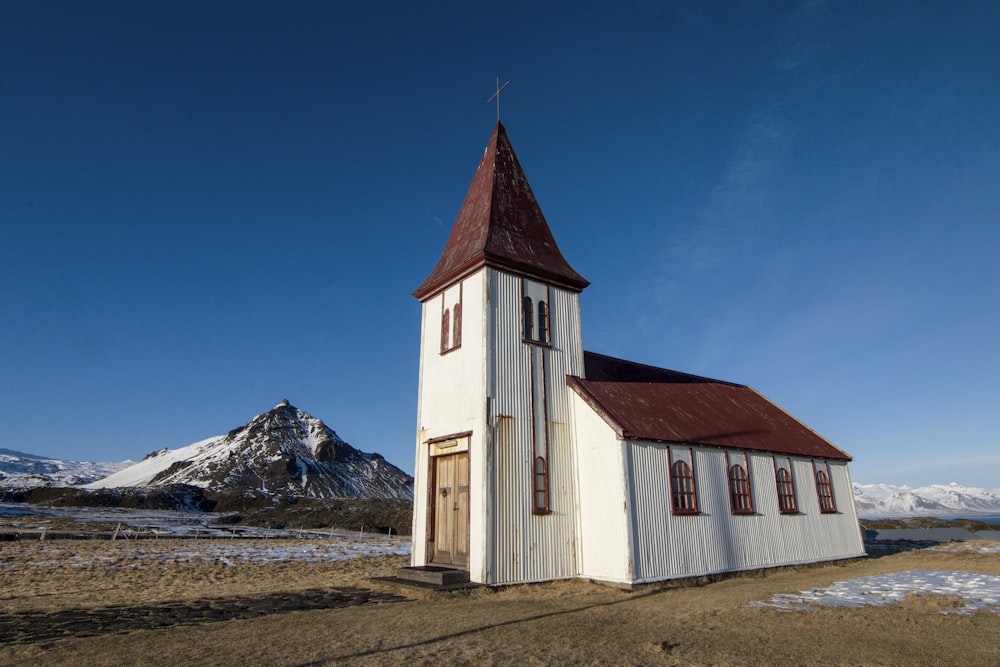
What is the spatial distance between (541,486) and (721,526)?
558 cm

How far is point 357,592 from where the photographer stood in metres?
13.0

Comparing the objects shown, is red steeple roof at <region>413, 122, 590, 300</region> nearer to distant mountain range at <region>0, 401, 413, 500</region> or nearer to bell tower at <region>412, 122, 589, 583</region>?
bell tower at <region>412, 122, 589, 583</region>

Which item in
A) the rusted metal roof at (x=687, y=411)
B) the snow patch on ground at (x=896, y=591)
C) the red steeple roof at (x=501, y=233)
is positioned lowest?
the snow patch on ground at (x=896, y=591)

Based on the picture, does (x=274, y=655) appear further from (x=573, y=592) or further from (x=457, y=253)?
(x=457, y=253)

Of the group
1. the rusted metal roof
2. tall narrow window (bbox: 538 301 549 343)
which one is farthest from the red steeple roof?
the rusted metal roof

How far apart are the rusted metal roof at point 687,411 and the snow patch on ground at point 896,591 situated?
188 inches

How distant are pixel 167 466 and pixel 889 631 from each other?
552 ft

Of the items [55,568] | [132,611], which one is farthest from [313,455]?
[132,611]

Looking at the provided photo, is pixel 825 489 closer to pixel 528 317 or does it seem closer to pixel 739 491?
pixel 739 491

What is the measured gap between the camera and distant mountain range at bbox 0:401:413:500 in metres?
133

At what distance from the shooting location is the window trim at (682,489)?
15.4 m

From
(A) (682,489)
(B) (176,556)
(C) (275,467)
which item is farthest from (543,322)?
(C) (275,467)

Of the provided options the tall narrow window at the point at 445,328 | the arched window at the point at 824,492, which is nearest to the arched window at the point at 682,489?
the tall narrow window at the point at 445,328

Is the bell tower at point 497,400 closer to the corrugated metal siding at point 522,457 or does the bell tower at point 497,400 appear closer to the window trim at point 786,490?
the corrugated metal siding at point 522,457
